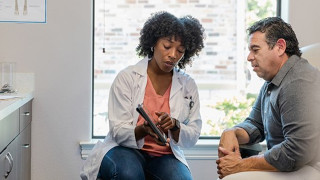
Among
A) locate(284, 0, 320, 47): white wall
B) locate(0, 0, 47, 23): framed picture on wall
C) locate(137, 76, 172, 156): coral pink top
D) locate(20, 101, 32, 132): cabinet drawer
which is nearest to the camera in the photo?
locate(137, 76, 172, 156): coral pink top

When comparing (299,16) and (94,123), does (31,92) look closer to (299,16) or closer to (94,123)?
(94,123)

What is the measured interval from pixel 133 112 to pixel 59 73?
34.8 inches

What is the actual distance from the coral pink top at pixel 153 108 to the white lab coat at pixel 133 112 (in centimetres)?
3

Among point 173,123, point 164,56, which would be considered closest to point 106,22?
point 164,56

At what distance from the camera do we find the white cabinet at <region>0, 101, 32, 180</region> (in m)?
2.18

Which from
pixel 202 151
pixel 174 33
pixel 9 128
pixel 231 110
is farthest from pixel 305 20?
pixel 9 128

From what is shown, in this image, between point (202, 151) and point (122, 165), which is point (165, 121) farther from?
point (202, 151)

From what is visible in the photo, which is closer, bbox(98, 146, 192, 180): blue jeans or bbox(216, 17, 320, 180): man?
bbox(216, 17, 320, 180): man

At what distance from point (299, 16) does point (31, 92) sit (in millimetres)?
1738

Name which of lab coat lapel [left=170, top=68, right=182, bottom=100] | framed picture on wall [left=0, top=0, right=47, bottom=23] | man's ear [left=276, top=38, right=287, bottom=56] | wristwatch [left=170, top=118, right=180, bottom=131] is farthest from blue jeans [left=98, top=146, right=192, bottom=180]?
framed picture on wall [left=0, top=0, right=47, bottom=23]

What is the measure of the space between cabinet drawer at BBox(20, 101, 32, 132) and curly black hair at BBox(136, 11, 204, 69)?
734 millimetres

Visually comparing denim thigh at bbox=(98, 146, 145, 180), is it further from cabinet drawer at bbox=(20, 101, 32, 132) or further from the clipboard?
cabinet drawer at bbox=(20, 101, 32, 132)

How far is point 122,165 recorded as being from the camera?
2102mm

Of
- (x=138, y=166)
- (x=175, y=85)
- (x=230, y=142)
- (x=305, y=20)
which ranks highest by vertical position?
(x=305, y=20)
